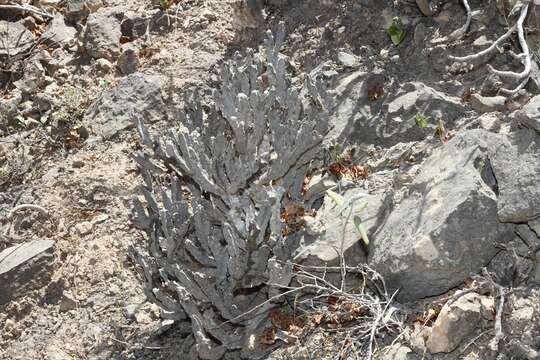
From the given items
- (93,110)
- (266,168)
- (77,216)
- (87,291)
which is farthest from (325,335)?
(93,110)

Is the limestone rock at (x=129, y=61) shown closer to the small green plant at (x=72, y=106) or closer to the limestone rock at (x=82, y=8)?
the small green plant at (x=72, y=106)

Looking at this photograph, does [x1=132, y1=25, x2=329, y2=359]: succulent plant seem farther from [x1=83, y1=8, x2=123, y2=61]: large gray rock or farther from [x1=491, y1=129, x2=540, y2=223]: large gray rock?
[x1=83, y1=8, x2=123, y2=61]: large gray rock

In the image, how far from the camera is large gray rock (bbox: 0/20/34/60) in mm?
5461

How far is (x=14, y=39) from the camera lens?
553cm

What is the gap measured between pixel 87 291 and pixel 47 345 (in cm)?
34

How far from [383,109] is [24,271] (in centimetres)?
209

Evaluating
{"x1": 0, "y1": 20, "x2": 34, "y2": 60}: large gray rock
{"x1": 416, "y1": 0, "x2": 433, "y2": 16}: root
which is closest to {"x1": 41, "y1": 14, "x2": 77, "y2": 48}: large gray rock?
{"x1": 0, "y1": 20, "x2": 34, "y2": 60}: large gray rock

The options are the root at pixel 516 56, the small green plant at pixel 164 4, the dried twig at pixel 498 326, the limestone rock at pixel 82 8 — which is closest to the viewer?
the dried twig at pixel 498 326

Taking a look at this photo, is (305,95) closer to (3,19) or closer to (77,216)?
(77,216)

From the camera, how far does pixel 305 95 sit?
4.47 m

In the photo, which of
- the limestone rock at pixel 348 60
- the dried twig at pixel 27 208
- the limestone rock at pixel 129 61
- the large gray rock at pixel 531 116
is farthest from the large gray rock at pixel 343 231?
the limestone rock at pixel 129 61

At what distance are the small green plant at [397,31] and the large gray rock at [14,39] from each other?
252cm

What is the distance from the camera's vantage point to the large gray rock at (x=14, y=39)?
17.9 ft

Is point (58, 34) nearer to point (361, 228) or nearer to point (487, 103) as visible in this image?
point (361, 228)
